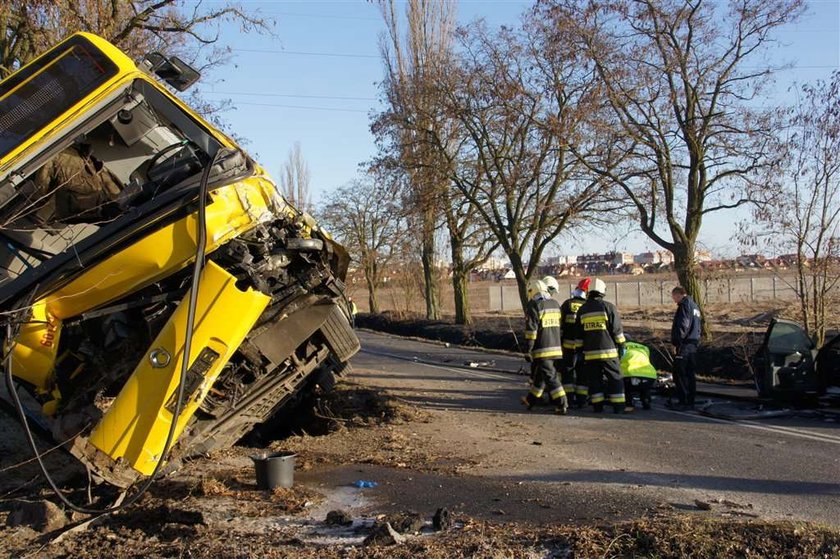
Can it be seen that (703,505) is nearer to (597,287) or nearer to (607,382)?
(607,382)

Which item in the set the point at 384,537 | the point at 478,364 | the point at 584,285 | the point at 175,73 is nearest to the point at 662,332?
the point at 478,364

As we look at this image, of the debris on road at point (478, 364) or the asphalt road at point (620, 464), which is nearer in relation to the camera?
the asphalt road at point (620, 464)

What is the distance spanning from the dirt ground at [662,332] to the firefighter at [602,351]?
13.6ft

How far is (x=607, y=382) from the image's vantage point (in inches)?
365

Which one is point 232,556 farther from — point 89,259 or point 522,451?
point 522,451

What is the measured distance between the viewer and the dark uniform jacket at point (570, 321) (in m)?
9.72

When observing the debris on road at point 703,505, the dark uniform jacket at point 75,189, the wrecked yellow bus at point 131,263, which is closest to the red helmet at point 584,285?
the wrecked yellow bus at point 131,263

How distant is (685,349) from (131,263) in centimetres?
728

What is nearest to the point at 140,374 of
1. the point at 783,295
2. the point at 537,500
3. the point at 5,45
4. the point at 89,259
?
the point at 89,259

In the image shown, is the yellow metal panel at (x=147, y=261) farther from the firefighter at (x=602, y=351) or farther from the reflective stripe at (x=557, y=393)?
the firefighter at (x=602, y=351)

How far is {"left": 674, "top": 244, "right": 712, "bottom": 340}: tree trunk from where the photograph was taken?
1484 centimetres

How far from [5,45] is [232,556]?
40.9 ft

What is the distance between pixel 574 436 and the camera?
7848 millimetres

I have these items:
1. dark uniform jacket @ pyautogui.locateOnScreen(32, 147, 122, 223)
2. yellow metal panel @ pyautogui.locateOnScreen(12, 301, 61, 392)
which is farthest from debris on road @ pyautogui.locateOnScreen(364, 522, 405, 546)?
dark uniform jacket @ pyautogui.locateOnScreen(32, 147, 122, 223)
